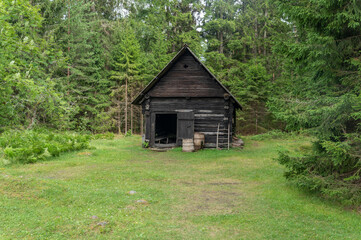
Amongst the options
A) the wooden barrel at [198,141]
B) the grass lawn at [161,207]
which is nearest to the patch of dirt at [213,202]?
the grass lawn at [161,207]

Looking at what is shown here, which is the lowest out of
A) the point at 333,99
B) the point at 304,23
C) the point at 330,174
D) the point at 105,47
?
the point at 330,174

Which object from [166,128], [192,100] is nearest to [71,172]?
[192,100]

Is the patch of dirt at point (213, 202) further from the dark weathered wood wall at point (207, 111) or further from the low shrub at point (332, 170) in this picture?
the dark weathered wood wall at point (207, 111)

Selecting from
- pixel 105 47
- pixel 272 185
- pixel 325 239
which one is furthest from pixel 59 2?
pixel 325 239

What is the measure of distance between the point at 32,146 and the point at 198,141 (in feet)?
30.4

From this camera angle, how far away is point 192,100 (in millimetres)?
17297

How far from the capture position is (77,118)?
3092 centimetres

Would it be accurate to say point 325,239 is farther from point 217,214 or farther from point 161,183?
point 161,183

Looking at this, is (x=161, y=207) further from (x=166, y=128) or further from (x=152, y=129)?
(x=166, y=128)

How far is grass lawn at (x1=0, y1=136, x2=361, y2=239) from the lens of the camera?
16.5ft

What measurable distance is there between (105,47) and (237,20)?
64.4 feet

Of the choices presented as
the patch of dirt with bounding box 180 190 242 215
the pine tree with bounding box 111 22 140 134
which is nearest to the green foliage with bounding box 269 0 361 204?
the patch of dirt with bounding box 180 190 242 215

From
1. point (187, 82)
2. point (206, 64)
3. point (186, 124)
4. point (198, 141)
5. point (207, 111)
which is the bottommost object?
point (198, 141)

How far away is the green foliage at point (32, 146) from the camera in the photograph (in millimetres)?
10352
